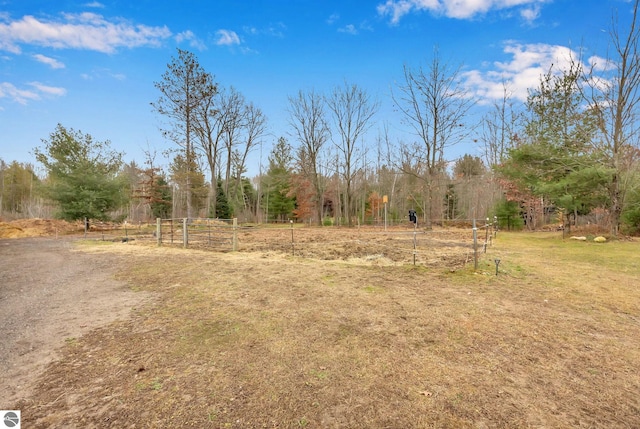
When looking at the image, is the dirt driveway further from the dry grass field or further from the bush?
the bush

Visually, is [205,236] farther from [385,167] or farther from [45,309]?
[385,167]

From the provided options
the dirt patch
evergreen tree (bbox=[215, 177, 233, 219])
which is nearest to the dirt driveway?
the dirt patch

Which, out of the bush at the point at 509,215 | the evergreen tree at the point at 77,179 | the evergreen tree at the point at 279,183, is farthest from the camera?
the evergreen tree at the point at 279,183

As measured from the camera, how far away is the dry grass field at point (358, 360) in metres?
1.85

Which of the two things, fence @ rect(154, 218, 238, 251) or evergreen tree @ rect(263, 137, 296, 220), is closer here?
fence @ rect(154, 218, 238, 251)

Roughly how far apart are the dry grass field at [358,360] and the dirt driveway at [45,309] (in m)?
0.21

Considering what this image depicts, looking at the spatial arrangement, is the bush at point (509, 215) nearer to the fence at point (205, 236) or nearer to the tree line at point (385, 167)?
the tree line at point (385, 167)

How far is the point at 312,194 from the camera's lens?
31.3m

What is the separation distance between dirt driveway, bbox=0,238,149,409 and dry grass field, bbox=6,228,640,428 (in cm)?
21

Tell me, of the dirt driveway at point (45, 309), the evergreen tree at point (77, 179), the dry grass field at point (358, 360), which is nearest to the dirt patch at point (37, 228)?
the evergreen tree at point (77, 179)

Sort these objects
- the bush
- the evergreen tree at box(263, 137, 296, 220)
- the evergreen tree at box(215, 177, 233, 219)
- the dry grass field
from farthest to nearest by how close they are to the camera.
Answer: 1. the evergreen tree at box(263, 137, 296, 220)
2. the evergreen tree at box(215, 177, 233, 219)
3. the bush
4. the dry grass field

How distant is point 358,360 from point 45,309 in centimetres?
450

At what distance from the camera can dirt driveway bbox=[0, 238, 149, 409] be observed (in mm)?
2490

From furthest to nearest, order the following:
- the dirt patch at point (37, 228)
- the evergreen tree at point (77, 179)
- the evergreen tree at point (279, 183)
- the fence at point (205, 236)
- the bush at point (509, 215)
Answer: the evergreen tree at point (279, 183)
the bush at point (509, 215)
the evergreen tree at point (77, 179)
the dirt patch at point (37, 228)
the fence at point (205, 236)
